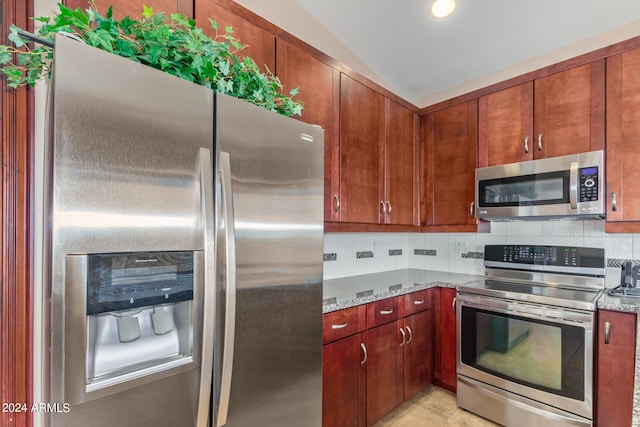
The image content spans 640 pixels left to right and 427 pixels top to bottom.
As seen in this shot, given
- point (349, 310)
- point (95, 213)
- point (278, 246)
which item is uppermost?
point (95, 213)

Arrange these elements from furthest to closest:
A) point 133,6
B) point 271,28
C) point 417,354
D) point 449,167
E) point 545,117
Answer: point 449,167 → point 417,354 → point 545,117 → point 271,28 → point 133,6

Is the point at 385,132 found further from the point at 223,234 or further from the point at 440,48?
the point at 223,234

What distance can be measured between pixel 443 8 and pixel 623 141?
1.43 meters


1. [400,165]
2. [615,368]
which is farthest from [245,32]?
[615,368]

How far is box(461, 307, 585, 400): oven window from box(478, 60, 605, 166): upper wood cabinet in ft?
3.83

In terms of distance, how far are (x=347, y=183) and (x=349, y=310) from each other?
0.83 meters

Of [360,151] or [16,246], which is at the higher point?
[360,151]

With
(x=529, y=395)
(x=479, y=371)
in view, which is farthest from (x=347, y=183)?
(x=529, y=395)

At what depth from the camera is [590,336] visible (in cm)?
175

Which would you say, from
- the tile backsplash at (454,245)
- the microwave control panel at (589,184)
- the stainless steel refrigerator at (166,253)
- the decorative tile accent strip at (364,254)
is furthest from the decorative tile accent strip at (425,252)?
the stainless steel refrigerator at (166,253)

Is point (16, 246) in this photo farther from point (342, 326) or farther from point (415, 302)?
point (415, 302)

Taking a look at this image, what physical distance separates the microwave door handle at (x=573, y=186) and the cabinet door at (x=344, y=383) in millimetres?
1625

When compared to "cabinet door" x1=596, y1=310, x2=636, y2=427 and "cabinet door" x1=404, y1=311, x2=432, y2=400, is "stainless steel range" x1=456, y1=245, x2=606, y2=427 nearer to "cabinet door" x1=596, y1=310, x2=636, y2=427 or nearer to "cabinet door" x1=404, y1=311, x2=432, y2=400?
"cabinet door" x1=596, y1=310, x2=636, y2=427

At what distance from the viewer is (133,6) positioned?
1270mm
